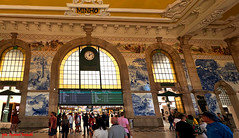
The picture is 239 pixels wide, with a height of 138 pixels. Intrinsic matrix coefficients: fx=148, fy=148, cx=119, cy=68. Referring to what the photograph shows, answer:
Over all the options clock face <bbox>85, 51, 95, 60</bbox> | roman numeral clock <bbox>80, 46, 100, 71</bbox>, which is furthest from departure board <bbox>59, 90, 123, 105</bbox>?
clock face <bbox>85, 51, 95, 60</bbox>

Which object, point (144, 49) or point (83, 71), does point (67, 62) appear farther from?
point (144, 49)

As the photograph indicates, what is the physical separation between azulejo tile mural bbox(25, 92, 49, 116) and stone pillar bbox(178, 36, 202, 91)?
12734 millimetres

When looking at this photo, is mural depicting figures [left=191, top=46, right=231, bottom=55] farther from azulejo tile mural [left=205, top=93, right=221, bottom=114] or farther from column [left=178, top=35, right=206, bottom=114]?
azulejo tile mural [left=205, top=93, right=221, bottom=114]

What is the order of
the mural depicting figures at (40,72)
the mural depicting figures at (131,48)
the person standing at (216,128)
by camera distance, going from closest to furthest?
the person standing at (216,128) < the mural depicting figures at (40,72) < the mural depicting figures at (131,48)

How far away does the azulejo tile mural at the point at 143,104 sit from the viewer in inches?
489

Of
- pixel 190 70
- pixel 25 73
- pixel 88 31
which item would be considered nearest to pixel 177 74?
pixel 190 70

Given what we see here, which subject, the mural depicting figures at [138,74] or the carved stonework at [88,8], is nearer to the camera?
the carved stonework at [88,8]

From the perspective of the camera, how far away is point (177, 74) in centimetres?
1420

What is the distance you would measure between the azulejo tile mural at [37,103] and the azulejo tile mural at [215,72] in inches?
544

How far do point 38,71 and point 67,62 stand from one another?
8.13 feet

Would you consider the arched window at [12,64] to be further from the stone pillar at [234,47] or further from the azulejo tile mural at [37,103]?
the stone pillar at [234,47]

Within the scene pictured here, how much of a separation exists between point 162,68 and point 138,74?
268cm

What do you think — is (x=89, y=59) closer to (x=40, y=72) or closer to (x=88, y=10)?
(x=40, y=72)

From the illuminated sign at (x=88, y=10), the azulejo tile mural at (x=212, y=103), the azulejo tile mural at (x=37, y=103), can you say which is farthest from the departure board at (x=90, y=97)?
the azulejo tile mural at (x=212, y=103)
